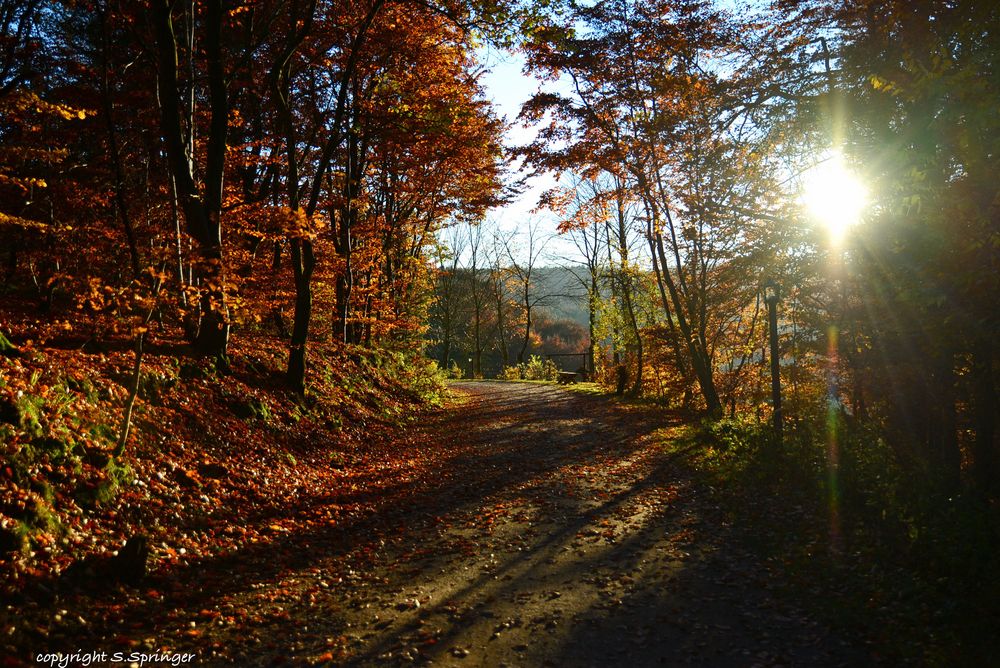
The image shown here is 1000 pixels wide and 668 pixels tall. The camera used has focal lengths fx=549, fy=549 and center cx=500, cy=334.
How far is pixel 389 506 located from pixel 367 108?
33.7ft

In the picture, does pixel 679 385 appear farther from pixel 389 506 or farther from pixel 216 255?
pixel 216 255

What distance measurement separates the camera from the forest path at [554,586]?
4312mm

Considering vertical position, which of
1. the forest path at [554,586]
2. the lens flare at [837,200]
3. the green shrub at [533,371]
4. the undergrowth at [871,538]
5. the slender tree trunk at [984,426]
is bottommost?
the green shrub at [533,371]

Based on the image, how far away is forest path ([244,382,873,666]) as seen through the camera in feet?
14.1

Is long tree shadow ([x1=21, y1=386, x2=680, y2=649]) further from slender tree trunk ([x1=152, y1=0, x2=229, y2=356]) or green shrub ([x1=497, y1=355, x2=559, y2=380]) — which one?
green shrub ([x1=497, y1=355, x2=559, y2=380])

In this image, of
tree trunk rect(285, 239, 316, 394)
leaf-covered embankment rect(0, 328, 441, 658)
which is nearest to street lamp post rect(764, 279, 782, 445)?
leaf-covered embankment rect(0, 328, 441, 658)

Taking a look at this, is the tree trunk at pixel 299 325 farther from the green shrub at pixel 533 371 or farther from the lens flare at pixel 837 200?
the green shrub at pixel 533 371

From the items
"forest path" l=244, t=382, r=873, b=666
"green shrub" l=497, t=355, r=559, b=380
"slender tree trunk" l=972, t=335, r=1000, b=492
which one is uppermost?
"slender tree trunk" l=972, t=335, r=1000, b=492

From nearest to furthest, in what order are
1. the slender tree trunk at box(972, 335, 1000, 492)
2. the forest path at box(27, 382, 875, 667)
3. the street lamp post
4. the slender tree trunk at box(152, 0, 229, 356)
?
the forest path at box(27, 382, 875, 667) → the slender tree trunk at box(972, 335, 1000, 492) → the slender tree trunk at box(152, 0, 229, 356) → the street lamp post

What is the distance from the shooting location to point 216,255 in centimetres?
952

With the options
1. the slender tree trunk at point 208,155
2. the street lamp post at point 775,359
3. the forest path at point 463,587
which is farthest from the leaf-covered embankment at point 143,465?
the street lamp post at point 775,359

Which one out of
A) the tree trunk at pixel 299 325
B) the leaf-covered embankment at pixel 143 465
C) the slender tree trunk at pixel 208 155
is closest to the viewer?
the leaf-covered embankment at pixel 143 465

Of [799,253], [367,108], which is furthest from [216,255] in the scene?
[799,253]

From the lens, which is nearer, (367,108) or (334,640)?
(334,640)
